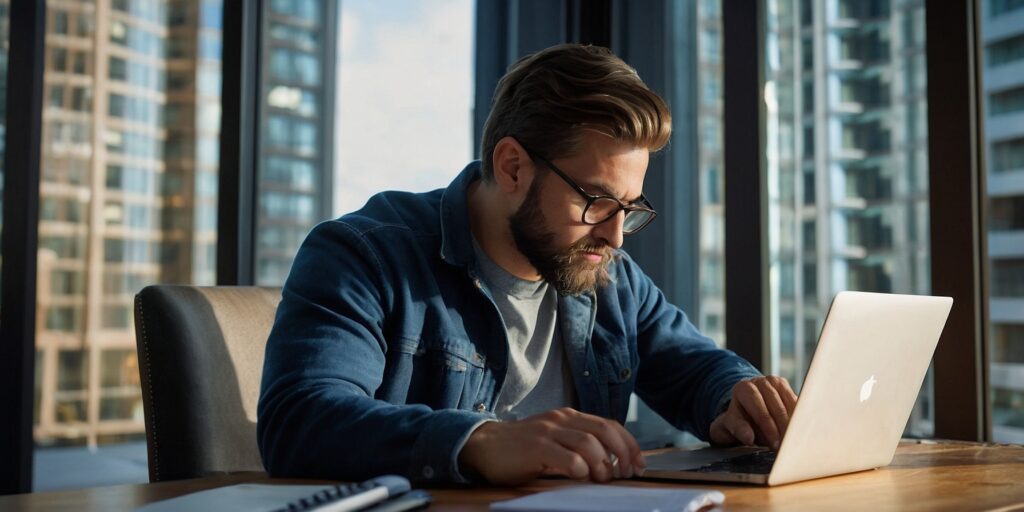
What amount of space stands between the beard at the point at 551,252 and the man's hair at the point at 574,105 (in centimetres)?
9

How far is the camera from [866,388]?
1140mm

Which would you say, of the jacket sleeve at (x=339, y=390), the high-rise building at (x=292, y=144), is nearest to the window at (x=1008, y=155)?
the jacket sleeve at (x=339, y=390)

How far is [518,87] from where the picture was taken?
1.69 meters

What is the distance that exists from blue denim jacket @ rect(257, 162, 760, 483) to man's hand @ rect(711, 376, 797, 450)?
0.09 metres

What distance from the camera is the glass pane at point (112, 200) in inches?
131

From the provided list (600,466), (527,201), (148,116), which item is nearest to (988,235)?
(527,201)

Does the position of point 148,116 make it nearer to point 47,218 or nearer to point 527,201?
point 47,218

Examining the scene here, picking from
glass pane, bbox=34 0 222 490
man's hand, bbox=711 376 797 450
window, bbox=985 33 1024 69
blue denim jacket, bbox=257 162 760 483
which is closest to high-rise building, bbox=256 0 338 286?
glass pane, bbox=34 0 222 490

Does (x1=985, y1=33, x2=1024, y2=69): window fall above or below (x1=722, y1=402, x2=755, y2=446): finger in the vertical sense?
above

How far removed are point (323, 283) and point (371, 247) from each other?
136 millimetres

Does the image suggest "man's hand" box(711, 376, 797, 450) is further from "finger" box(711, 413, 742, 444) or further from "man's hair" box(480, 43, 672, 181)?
"man's hair" box(480, 43, 672, 181)

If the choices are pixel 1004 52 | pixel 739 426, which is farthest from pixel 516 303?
pixel 1004 52

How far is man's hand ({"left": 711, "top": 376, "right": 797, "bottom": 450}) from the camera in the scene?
138cm

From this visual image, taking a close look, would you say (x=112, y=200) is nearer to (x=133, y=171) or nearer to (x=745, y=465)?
(x=133, y=171)
